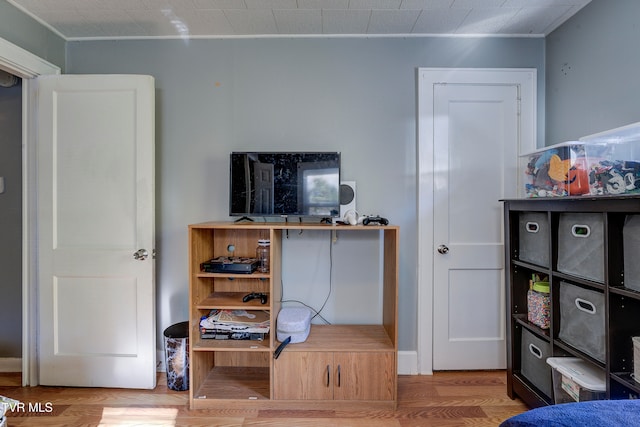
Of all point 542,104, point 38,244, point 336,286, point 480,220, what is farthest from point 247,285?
point 542,104

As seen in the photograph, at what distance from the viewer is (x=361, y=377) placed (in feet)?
5.95

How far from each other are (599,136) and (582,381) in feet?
3.70

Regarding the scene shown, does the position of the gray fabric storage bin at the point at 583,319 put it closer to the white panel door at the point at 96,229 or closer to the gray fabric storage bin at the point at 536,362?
the gray fabric storage bin at the point at 536,362

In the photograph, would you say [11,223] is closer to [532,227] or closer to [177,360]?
[177,360]

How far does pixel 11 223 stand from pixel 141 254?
109 centimetres

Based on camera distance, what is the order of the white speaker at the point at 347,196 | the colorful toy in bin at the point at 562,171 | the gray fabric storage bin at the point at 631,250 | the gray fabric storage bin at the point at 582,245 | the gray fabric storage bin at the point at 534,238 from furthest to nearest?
the white speaker at the point at 347,196, the gray fabric storage bin at the point at 534,238, the colorful toy in bin at the point at 562,171, the gray fabric storage bin at the point at 582,245, the gray fabric storage bin at the point at 631,250

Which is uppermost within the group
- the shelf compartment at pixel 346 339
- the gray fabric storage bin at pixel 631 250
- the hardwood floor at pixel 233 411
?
the gray fabric storage bin at pixel 631 250

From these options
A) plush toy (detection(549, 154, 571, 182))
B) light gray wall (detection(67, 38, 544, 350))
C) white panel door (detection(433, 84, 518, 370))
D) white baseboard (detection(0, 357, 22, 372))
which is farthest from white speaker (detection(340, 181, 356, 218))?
white baseboard (detection(0, 357, 22, 372))

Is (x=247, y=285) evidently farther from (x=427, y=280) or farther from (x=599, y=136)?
(x=599, y=136)

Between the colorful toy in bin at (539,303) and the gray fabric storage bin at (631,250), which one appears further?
the colorful toy in bin at (539,303)

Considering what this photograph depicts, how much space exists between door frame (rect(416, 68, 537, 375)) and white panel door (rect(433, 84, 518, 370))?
0.04 m

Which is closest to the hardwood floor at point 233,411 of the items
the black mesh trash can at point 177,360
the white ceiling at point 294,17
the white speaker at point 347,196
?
the black mesh trash can at point 177,360

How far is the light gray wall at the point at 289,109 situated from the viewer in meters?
2.20

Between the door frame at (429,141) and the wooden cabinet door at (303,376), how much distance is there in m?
0.78
